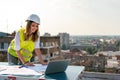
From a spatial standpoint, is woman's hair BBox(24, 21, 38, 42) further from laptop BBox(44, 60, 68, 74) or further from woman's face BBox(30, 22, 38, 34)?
laptop BBox(44, 60, 68, 74)

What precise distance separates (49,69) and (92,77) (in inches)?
71.6

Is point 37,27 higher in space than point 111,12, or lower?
lower

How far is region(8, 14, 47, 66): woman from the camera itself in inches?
100

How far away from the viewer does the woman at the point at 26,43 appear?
2.55 meters

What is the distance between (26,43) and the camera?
2.73m

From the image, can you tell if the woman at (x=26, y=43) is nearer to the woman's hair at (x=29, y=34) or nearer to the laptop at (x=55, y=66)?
the woman's hair at (x=29, y=34)

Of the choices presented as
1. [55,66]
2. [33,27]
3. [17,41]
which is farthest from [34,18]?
[55,66]

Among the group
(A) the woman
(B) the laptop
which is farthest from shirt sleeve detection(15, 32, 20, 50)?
(B) the laptop

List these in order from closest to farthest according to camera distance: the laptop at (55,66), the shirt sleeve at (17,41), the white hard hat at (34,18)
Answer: the laptop at (55,66)
the white hard hat at (34,18)
the shirt sleeve at (17,41)

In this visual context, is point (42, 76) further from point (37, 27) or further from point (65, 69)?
point (37, 27)

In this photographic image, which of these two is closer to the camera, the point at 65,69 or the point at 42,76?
the point at 42,76

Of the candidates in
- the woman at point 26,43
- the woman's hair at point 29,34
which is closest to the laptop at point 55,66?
the woman at point 26,43

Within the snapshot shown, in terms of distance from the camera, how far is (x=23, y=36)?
8.80 feet

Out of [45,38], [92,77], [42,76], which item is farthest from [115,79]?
[45,38]
